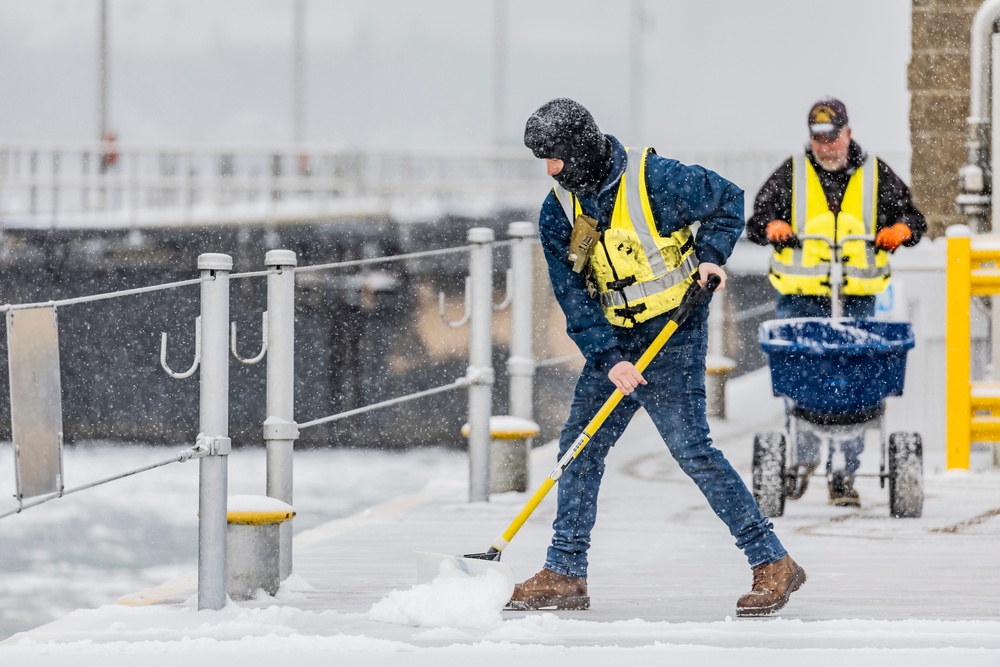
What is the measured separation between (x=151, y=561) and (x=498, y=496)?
53.3 feet

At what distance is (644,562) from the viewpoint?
6.20 meters

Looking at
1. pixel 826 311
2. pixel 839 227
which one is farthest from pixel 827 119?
pixel 826 311

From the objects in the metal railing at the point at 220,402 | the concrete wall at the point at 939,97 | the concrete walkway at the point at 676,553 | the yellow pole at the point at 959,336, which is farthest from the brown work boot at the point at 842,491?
the concrete wall at the point at 939,97

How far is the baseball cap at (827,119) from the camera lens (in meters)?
6.94

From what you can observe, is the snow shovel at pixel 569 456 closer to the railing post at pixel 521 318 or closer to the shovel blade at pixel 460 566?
the shovel blade at pixel 460 566

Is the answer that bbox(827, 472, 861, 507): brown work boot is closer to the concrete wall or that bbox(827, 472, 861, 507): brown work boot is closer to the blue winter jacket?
the blue winter jacket

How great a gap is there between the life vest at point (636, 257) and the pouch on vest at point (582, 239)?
0.14 feet

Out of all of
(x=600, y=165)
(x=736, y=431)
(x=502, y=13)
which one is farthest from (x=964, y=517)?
(x=502, y=13)

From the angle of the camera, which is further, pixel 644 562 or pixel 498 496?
pixel 498 496

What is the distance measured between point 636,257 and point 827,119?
232cm

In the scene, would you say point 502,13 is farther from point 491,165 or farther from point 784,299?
point 784,299

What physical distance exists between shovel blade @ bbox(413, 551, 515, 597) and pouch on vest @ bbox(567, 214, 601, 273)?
0.85 metres

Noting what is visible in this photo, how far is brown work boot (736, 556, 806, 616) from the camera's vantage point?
16.0ft

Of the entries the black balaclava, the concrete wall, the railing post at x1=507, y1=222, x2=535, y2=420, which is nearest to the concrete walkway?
the railing post at x1=507, y1=222, x2=535, y2=420
